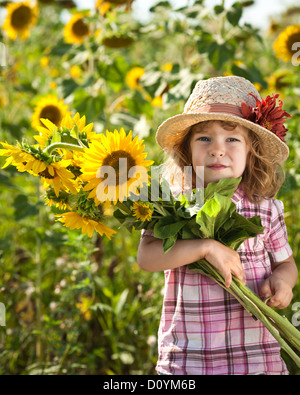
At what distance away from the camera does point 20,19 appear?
2.51 metres

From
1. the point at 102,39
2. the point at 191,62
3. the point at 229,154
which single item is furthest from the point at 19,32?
the point at 229,154

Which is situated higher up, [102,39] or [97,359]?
[102,39]

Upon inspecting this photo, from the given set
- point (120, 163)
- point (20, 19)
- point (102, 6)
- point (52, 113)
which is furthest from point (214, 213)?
point (20, 19)

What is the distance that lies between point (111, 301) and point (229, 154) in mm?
958

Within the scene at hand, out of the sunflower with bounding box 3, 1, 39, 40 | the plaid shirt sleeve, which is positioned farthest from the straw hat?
the sunflower with bounding box 3, 1, 39, 40

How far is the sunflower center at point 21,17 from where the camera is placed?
8.20 ft

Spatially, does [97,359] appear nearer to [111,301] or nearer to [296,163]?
[111,301]

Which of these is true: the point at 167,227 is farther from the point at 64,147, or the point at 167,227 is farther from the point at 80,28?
the point at 80,28

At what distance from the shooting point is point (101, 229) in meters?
0.88

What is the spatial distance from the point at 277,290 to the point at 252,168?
0.94 feet

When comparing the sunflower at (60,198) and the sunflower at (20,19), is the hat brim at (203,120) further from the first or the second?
the sunflower at (20,19)

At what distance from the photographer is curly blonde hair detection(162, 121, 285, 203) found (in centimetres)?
111

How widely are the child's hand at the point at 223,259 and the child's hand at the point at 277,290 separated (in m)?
0.13

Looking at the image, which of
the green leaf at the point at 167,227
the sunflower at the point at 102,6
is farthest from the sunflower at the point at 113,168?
the sunflower at the point at 102,6
